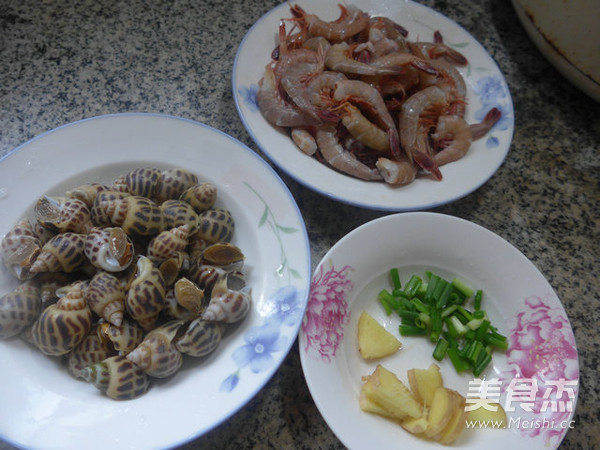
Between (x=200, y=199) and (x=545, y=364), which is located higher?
(x=200, y=199)

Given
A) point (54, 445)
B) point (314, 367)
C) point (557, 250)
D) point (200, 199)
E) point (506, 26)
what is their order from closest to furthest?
1. point (54, 445)
2. point (314, 367)
3. point (200, 199)
4. point (557, 250)
5. point (506, 26)

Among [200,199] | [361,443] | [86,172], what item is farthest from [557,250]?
[86,172]

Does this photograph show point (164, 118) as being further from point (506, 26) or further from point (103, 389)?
point (506, 26)

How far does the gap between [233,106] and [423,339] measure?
31.3 inches

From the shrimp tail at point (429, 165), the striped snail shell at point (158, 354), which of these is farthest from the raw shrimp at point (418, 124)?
the striped snail shell at point (158, 354)

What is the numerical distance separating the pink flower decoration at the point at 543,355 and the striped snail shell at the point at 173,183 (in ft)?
2.58

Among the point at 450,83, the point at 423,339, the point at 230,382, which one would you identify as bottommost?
the point at 423,339

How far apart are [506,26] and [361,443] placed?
4.76 ft

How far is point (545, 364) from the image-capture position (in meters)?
0.96

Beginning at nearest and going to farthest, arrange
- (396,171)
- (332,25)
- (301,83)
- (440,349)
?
(440,349), (396,171), (301,83), (332,25)

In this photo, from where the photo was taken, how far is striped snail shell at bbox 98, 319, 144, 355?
2.72 feet

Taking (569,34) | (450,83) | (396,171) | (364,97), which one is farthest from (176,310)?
(569,34)

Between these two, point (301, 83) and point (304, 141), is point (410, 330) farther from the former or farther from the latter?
point (301, 83)

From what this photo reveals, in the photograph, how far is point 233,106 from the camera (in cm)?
130
